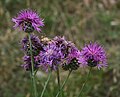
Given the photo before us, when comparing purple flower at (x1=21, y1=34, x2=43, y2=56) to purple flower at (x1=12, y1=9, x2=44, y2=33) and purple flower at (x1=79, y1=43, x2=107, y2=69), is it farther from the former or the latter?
purple flower at (x1=79, y1=43, x2=107, y2=69)

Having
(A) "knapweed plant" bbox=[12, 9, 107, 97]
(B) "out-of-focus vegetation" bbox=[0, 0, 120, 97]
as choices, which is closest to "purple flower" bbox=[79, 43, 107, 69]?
(A) "knapweed plant" bbox=[12, 9, 107, 97]

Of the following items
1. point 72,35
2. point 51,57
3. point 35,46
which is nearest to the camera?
point 51,57

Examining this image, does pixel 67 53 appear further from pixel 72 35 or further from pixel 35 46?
pixel 72 35

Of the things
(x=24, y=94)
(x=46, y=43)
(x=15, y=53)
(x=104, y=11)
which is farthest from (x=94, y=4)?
(x=46, y=43)

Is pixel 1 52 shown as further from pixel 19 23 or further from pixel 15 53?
pixel 19 23

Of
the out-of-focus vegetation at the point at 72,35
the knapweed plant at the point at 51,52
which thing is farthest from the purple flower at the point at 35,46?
the out-of-focus vegetation at the point at 72,35

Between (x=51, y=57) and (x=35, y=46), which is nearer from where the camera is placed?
(x=51, y=57)

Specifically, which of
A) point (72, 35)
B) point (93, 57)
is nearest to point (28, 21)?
point (93, 57)
